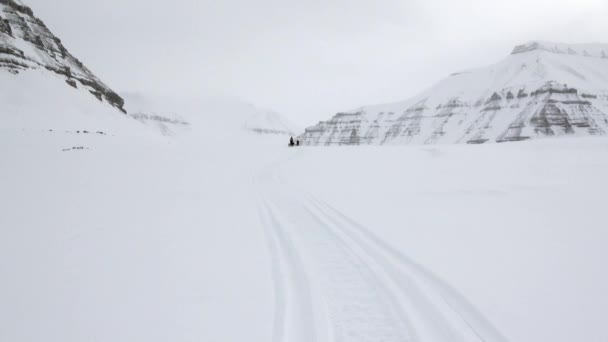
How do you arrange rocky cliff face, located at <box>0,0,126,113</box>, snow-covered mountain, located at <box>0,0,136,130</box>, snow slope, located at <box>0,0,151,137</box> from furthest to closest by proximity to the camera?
rocky cliff face, located at <box>0,0,126,113</box>
snow-covered mountain, located at <box>0,0,136,130</box>
snow slope, located at <box>0,0,151,137</box>

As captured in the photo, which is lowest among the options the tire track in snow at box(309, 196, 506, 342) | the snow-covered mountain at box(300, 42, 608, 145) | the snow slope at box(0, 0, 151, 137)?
the tire track in snow at box(309, 196, 506, 342)

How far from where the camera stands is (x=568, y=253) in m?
5.80

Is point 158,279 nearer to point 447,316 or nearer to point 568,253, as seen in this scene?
point 447,316

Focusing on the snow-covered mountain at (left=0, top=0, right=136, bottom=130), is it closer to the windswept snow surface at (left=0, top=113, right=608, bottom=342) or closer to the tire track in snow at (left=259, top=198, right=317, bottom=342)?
the windswept snow surface at (left=0, top=113, right=608, bottom=342)

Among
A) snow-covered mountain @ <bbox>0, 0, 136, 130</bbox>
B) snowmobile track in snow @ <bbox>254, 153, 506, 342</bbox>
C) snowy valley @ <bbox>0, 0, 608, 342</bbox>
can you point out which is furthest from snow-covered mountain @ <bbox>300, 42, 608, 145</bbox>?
snowmobile track in snow @ <bbox>254, 153, 506, 342</bbox>

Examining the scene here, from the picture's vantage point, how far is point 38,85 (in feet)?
179

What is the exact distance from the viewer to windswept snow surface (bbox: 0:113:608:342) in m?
3.99

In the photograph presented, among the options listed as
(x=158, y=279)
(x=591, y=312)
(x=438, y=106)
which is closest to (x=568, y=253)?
(x=591, y=312)

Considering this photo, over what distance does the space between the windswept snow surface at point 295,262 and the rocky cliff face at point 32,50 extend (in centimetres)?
6236

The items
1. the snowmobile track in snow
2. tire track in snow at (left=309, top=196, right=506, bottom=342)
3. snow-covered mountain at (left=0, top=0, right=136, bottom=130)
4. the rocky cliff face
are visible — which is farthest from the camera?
the rocky cliff face

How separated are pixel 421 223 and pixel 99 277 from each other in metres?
6.85

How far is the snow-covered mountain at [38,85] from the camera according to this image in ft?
148

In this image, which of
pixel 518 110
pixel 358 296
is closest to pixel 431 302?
pixel 358 296

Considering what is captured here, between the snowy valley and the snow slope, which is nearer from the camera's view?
the snowy valley
